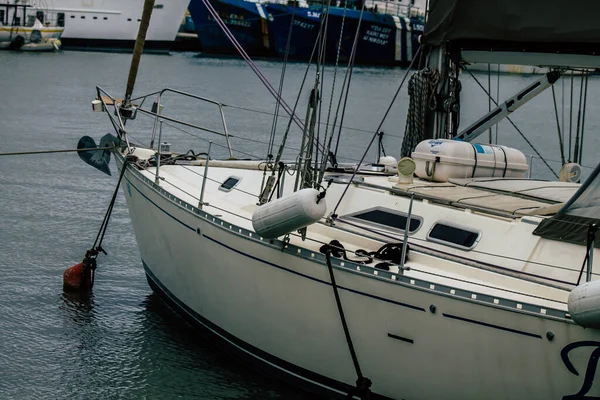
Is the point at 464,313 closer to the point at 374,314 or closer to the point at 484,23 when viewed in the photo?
the point at 374,314

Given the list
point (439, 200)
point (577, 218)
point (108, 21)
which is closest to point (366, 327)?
point (439, 200)

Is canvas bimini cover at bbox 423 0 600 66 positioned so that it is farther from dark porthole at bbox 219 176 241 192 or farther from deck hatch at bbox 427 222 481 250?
dark porthole at bbox 219 176 241 192

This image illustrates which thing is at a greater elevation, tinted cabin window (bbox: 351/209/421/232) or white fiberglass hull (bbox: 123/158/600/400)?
tinted cabin window (bbox: 351/209/421/232)

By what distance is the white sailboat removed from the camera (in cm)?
770

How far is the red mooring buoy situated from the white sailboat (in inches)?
66.4

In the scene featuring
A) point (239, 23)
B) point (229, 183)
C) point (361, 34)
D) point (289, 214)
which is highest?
point (361, 34)

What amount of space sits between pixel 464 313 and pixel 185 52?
81519mm

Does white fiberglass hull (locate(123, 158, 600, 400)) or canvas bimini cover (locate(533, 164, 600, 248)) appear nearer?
white fiberglass hull (locate(123, 158, 600, 400))

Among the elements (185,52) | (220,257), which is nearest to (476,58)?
(220,257)

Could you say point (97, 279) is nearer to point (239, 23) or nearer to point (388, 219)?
point (388, 219)

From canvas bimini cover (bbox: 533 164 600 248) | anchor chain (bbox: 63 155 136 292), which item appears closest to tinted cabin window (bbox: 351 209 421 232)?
canvas bimini cover (bbox: 533 164 600 248)

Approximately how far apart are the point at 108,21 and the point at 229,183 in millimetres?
71237

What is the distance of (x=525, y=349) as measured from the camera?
24.8 feet

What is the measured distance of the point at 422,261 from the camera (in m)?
8.66
